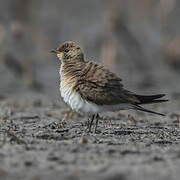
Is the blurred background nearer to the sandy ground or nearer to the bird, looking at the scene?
the sandy ground

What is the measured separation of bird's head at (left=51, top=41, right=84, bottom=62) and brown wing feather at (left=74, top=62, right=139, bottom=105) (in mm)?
357

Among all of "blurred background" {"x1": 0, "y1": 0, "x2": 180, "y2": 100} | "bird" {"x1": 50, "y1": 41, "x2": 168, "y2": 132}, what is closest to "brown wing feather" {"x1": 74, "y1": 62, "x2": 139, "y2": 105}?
"bird" {"x1": 50, "y1": 41, "x2": 168, "y2": 132}

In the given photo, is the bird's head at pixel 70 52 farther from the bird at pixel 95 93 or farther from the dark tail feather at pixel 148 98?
the dark tail feather at pixel 148 98

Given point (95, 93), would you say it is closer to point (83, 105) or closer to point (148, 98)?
point (83, 105)

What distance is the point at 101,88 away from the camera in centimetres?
602

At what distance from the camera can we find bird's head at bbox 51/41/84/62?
21.4 ft

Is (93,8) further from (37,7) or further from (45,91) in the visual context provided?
(45,91)

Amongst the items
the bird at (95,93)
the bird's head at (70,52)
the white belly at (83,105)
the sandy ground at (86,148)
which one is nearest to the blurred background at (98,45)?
the sandy ground at (86,148)

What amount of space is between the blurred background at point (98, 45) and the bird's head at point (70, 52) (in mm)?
4573

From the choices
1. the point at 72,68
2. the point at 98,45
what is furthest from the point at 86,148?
the point at 98,45

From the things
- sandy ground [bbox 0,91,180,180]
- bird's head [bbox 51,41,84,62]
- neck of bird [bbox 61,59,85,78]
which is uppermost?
bird's head [bbox 51,41,84,62]

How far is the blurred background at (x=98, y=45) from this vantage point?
12039 millimetres

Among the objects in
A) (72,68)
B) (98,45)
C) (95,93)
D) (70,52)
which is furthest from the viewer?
(98,45)

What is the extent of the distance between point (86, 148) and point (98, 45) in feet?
34.9
